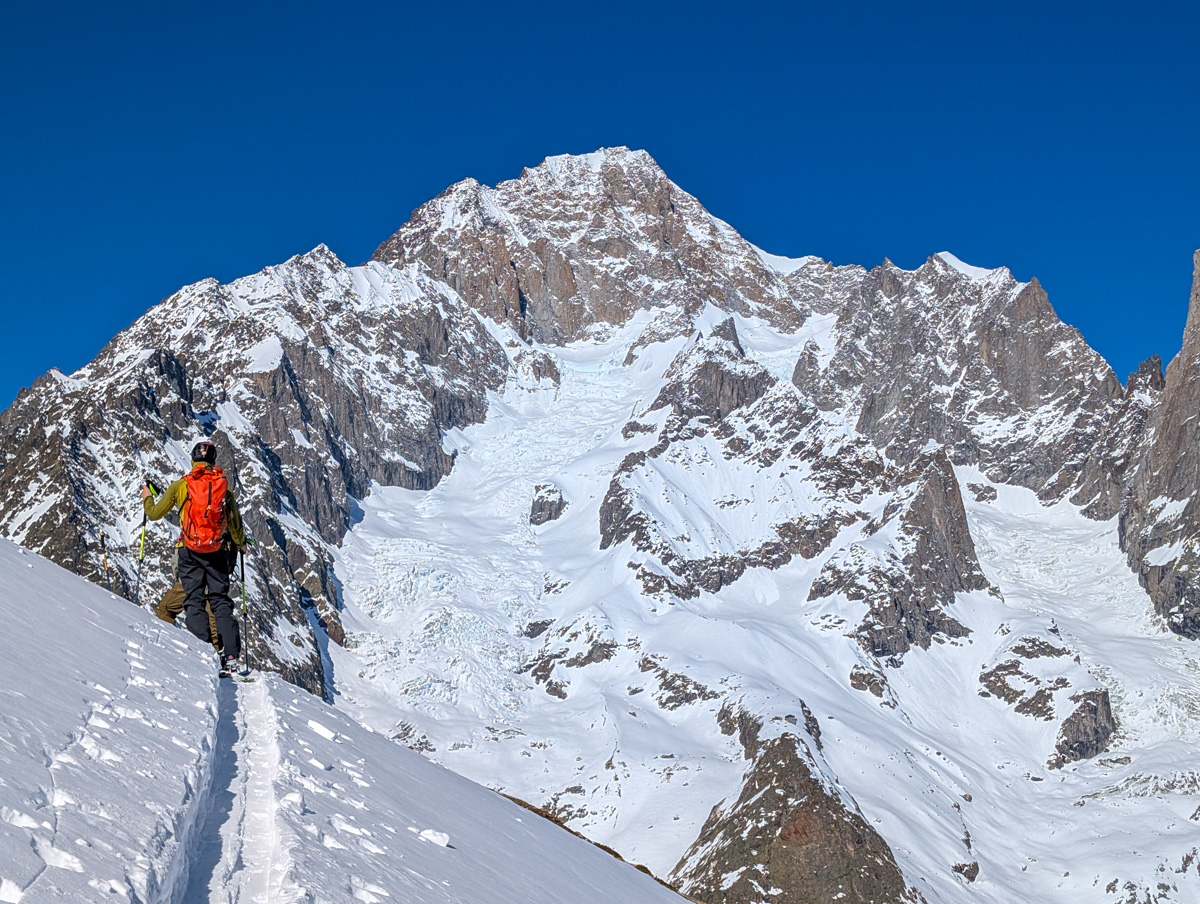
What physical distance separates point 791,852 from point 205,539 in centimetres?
14006

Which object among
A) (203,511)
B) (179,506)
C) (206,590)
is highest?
(203,511)

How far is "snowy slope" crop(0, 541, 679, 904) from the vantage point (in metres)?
8.03

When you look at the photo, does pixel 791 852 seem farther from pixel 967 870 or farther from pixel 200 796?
pixel 200 796

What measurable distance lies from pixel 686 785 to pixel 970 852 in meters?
45.6

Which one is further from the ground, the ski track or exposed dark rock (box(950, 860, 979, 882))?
exposed dark rock (box(950, 860, 979, 882))

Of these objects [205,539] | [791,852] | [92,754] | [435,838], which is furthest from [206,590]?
[791,852]

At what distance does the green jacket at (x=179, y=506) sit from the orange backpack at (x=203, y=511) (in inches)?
3.7

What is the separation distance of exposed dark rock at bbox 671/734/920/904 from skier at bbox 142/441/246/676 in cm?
13099

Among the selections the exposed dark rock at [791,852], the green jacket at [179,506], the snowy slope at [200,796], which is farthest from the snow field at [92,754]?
the exposed dark rock at [791,852]

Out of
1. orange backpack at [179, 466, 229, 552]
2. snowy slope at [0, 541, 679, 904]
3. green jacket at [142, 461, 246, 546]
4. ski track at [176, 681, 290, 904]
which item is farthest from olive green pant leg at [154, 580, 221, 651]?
ski track at [176, 681, 290, 904]

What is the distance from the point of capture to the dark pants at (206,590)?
755 inches

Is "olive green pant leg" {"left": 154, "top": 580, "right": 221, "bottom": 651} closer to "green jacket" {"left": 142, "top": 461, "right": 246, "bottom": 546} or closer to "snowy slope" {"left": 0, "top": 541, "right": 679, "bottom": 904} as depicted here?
"snowy slope" {"left": 0, "top": 541, "right": 679, "bottom": 904}

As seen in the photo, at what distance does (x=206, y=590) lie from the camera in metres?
19.8

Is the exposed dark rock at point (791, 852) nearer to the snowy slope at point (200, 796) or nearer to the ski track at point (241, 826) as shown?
the snowy slope at point (200, 796)
